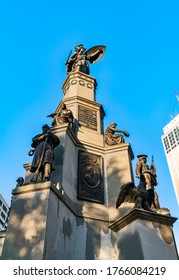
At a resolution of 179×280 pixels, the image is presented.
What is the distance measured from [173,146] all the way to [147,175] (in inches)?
4384

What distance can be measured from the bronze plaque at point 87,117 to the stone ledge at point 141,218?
6614 millimetres

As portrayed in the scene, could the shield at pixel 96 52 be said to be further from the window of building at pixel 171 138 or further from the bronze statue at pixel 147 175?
the window of building at pixel 171 138

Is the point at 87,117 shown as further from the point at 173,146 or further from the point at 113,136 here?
the point at 173,146

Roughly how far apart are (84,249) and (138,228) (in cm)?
245

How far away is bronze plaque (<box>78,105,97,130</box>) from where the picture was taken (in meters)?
13.6

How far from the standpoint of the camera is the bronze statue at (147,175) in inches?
361

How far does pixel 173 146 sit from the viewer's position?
115500mm

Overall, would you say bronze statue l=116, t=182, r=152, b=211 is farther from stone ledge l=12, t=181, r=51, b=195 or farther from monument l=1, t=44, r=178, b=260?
stone ledge l=12, t=181, r=51, b=195

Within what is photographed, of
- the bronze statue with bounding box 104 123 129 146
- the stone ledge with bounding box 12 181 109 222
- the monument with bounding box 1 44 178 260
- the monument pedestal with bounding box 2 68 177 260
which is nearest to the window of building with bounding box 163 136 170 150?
the monument with bounding box 1 44 178 260

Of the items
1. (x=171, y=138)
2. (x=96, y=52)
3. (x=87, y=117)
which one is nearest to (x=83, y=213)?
(x=87, y=117)

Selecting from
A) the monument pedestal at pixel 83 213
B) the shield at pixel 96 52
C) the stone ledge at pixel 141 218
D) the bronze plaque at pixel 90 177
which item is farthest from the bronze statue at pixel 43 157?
the shield at pixel 96 52

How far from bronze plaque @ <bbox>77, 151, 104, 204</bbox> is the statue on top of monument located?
8.05 meters
